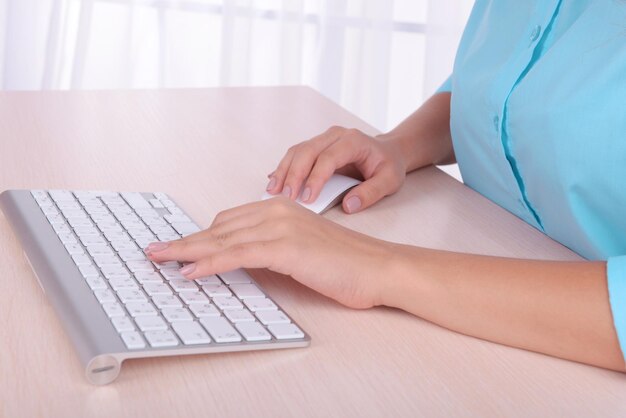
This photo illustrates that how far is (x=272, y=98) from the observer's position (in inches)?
56.4

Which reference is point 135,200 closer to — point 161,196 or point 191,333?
point 161,196

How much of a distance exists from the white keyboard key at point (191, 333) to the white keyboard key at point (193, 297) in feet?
0.13

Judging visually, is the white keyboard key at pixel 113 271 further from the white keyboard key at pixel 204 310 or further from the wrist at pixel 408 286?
the wrist at pixel 408 286

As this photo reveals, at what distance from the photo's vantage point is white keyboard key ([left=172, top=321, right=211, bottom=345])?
0.68m

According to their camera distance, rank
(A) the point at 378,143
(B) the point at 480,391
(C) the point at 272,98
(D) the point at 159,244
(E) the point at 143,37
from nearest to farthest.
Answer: (B) the point at 480,391 < (D) the point at 159,244 < (A) the point at 378,143 < (C) the point at 272,98 < (E) the point at 143,37

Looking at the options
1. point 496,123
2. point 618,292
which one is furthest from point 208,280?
point 496,123

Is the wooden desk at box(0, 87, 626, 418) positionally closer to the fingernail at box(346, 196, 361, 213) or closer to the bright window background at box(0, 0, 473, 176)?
the fingernail at box(346, 196, 361, 213)

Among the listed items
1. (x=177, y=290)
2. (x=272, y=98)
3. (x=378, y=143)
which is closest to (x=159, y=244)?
(x=177, y=290)

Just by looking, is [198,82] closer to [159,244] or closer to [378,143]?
[378,143]

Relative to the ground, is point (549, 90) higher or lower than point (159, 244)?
higher

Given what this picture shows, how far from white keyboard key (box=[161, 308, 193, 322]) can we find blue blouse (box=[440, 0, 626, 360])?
0.34 meters

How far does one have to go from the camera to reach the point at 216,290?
0.77 metres

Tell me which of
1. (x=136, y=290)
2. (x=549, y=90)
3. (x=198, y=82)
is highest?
(x=549, y=90)

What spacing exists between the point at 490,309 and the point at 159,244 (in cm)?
29
